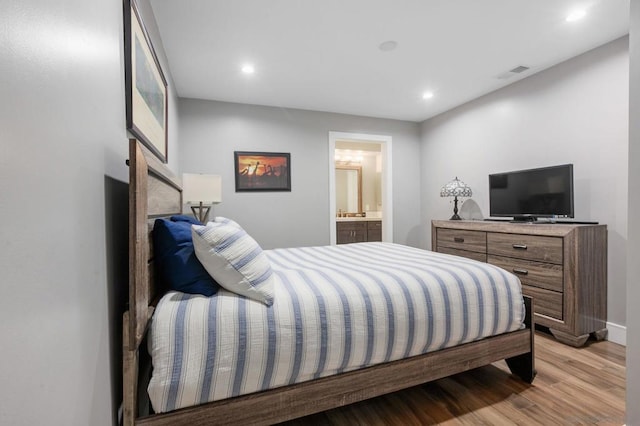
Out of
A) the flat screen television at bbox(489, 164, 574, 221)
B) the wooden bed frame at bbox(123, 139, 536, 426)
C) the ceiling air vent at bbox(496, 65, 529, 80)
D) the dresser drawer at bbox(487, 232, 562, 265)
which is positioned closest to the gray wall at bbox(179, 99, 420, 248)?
the flat screen television at bbox(489, 164, 574, 221)

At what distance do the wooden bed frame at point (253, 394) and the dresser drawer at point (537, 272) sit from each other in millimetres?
934

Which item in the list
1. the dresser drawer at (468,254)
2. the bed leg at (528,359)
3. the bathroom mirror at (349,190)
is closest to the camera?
the bed leg at (528,359)

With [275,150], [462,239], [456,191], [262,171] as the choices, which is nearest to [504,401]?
[462,239]

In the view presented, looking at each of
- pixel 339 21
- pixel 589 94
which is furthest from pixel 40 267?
pixel 589 94

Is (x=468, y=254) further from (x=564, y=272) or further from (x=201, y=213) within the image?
(x=201, y=213)

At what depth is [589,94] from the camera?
263 cm

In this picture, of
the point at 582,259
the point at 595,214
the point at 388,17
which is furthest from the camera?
the point at 595,214

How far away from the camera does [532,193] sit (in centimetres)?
294

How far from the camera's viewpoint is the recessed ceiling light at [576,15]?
2.12 meters

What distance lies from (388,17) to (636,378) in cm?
252

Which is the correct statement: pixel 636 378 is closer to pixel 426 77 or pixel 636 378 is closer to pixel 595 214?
pixel 595 214

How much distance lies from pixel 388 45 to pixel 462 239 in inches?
89.2

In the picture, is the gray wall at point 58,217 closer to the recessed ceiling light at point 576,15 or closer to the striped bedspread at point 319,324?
the striped bedspread at point 319,324

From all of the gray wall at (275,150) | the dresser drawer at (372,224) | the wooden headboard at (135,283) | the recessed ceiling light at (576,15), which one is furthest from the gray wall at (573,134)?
the wooden headboard at (135,283)
